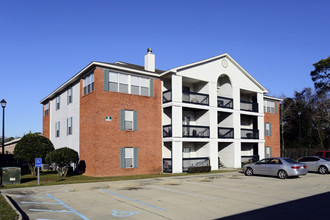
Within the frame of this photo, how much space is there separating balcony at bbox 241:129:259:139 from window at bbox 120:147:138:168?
12.9 meters

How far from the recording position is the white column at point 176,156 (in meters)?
24.6

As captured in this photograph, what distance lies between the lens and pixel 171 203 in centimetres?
1112

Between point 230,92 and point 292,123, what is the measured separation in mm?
30324

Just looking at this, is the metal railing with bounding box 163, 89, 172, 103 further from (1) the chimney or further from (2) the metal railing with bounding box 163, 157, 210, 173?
(2) the metal railing with bounding box 163, 157, 210, 173

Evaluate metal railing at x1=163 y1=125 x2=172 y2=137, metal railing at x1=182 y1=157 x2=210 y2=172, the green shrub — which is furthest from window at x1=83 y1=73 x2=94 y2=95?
the green shrub

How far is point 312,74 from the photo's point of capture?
5591 centimetres

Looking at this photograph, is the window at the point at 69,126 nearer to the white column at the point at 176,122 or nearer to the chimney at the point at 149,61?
the chimney at the point at 149,61

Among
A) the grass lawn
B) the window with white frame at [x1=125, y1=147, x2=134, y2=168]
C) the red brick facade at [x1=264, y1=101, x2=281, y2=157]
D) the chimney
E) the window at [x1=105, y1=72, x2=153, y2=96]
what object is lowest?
the grass lawn

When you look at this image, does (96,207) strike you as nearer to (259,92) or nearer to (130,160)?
(130,160)

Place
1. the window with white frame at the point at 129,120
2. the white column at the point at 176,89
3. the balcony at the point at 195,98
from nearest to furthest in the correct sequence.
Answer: the window with white frame at the point at 129,120 → the white column at the point at 176,89 → the balcony at the point at 195,98

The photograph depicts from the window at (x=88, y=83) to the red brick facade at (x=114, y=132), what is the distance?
1.64 feet

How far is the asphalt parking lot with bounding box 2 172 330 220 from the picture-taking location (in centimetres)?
923

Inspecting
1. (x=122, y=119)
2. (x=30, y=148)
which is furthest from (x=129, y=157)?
(x=30, y=148)

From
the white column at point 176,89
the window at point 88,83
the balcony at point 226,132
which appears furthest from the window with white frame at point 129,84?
the balcony at point 226,132
